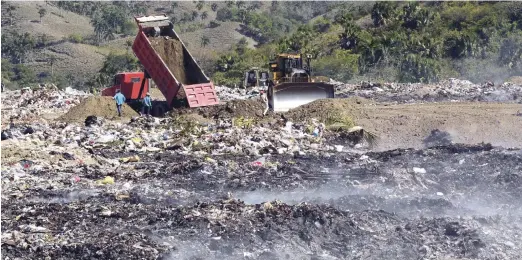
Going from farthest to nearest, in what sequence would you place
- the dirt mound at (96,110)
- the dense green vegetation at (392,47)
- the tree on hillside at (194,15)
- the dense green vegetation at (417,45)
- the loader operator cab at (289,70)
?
the tree on hillside at (194,15) → the dense green vegetation at (392,47) → the dense green vegetation at (417,45) → the loader operator cab at (289,70) → the dirt mound at (96,110)

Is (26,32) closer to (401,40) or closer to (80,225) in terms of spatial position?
(401,40)

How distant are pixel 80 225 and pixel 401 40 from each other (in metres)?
27.9

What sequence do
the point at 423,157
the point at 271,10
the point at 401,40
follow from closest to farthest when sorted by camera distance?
the point at 423,157 < the point at 401,40 < the point at 271,10

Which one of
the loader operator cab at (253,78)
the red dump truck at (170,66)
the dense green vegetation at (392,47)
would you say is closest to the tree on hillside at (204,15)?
the dense green vegetation at (392,47)

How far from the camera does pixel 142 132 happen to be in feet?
49.2

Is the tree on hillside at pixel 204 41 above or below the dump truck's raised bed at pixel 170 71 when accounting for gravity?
below

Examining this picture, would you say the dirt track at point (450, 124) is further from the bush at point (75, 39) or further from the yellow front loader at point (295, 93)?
the bush at point (75, 39)

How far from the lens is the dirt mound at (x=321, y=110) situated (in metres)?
16.0

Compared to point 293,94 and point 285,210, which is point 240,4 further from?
point 285,210

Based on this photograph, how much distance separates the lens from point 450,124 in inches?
588

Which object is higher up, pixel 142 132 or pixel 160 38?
pixel 160 38

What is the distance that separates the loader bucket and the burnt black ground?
16.7ft

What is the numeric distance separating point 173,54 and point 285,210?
1064cm

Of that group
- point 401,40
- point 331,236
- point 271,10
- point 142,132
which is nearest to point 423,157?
point 331,236
